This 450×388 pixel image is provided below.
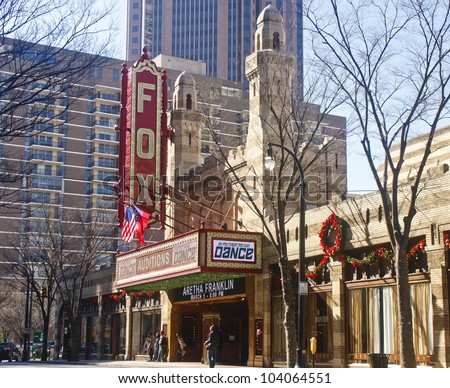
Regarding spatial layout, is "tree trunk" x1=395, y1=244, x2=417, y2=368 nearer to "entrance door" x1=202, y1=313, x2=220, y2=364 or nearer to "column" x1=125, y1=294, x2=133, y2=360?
"entrance door" x1=202, y1=313, x2=220, y2=364

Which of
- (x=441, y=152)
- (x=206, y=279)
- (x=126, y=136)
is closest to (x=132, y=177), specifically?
(x=126, y=136)

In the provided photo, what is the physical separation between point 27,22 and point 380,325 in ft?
56.1

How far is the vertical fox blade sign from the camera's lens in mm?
41188

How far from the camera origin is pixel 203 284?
128 ft

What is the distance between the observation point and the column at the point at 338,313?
93.1 feet

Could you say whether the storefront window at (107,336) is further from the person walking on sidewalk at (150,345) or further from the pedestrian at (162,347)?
the pedestrian at (162,347)

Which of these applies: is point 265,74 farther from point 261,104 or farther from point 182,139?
point 182,139

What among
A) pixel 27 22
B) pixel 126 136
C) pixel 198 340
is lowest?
pixel 198 340

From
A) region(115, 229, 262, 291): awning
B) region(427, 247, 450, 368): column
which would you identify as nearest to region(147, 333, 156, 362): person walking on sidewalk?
region(115, 229, 262, 291): awning

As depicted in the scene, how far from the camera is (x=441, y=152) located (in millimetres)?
33594

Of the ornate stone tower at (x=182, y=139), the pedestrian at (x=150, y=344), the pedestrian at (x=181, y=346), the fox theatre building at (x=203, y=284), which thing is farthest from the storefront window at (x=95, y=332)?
the pedestrian at (x=181, y=346)

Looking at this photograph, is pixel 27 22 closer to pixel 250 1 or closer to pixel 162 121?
pixel 162 121

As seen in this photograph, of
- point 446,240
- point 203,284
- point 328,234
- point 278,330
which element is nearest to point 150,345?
point 203,284

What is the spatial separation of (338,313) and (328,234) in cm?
329
